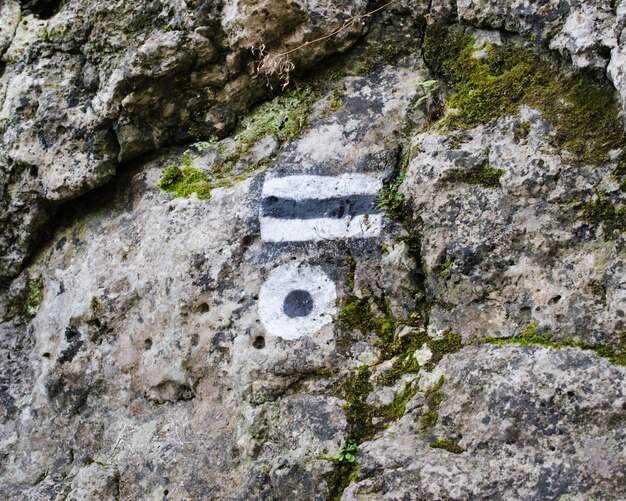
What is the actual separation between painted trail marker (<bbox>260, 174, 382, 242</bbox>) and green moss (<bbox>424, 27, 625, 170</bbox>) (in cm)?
65

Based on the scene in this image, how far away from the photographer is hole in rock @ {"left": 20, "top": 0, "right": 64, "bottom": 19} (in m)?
4.99

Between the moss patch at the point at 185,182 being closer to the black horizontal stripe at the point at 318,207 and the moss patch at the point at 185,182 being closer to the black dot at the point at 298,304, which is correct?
the black horizontal stripe at the point at 318,207

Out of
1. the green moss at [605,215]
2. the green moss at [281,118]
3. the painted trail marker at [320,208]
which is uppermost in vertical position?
the green moss at [281,118]

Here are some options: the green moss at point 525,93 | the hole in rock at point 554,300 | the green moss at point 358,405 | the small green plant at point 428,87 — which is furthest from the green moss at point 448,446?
the small green plant at point 428,87

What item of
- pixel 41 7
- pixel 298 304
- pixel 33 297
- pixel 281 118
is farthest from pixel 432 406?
pixel 41 7

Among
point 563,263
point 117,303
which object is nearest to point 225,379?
point 117,303

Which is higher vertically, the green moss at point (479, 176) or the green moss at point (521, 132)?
the green moss at point (521, 132)

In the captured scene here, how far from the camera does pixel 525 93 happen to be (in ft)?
10.5

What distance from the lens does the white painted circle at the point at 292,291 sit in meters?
3.38

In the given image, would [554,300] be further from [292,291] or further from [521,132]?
[292,291]

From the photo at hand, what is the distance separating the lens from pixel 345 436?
9.90ft

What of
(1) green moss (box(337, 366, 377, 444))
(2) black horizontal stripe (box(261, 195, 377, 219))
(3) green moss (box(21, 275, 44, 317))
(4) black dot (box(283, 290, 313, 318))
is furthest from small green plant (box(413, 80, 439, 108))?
(3) green moss (box(21, 275, 44, 317))

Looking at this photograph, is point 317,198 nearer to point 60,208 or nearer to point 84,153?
point 84,153

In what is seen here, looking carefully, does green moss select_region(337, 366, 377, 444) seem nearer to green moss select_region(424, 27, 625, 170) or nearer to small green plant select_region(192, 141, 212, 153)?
green moss select_region(424, 27, 625, 170)
